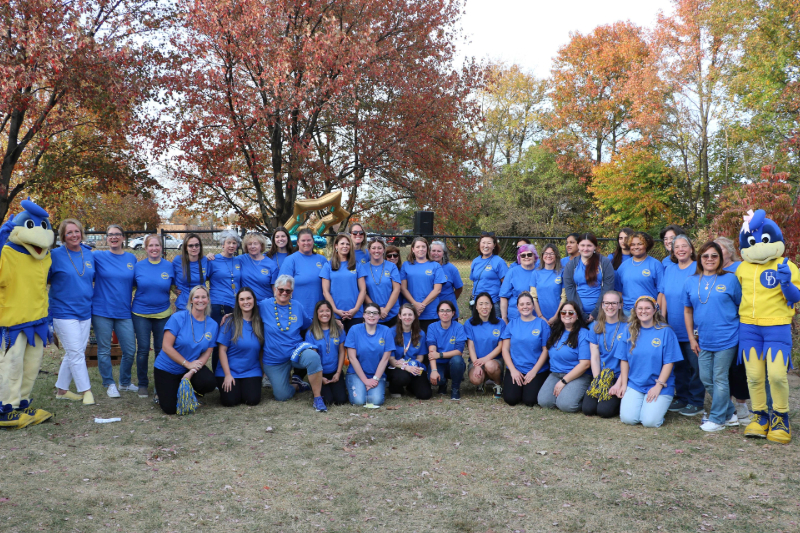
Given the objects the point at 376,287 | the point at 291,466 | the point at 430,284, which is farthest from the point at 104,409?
the point at 430,284

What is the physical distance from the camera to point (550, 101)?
3109cm

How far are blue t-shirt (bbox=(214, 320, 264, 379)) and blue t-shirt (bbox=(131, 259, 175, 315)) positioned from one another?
2.67ft

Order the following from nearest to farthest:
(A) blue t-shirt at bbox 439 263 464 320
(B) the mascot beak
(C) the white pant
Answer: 1. (B) the mascot beak
2. (C) the white pant
3. (A) blue t-shirt at bbox 439 263 464 320

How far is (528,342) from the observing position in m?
5.97

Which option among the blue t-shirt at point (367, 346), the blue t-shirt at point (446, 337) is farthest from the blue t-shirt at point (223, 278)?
the blue t-shirt at point (446, 337)

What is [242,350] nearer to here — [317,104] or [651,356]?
[651,356]

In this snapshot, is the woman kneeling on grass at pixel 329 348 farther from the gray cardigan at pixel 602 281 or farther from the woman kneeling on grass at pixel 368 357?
the gray cardigan at pixel 602 281

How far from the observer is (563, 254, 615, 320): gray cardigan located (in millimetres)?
5910

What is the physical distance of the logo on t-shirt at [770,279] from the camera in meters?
4.86

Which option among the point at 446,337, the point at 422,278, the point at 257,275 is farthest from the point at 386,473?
the point at 257,275

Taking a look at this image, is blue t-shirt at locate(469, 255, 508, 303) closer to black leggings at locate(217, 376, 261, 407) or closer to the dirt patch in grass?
the dirt patch in grass

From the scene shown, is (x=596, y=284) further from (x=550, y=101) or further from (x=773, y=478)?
(x=550, y=101)

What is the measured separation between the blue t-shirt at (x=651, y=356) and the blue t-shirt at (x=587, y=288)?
0.69 m

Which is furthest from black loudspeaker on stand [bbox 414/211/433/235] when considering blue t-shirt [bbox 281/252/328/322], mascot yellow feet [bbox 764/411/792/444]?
mascot yellow feet [bbox 764/411/792/444]
